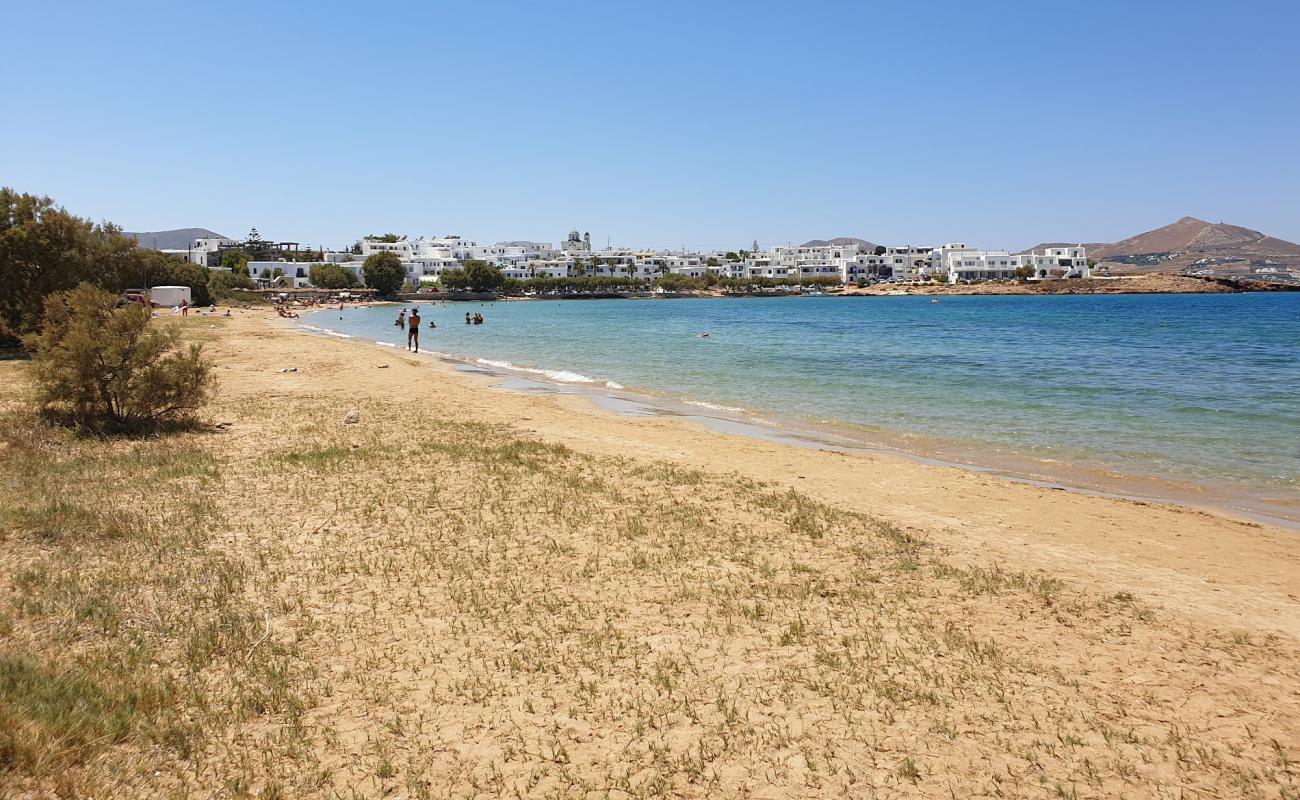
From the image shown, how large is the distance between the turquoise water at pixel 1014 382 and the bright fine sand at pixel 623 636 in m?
6.01

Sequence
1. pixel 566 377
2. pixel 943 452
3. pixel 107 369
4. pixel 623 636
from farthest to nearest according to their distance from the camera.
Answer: pixel 566 377 < pixel 943 452 < pixel 107 369 < pixel 623 636

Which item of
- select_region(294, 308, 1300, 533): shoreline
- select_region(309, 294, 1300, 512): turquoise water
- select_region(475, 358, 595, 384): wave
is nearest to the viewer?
select_region(294, 308, 1300, 533): shoreline

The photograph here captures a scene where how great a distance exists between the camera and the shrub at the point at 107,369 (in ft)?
42.2

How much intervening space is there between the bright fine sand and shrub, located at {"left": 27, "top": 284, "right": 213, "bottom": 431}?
186 centimetres

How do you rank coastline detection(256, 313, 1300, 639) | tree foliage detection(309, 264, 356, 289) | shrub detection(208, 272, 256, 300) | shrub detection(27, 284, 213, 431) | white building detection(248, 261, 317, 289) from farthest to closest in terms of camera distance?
white building detection(248, 261, 317, 289) → tree foliage detection(309, 264, 356, 289) → shrub detection(208, 272, 256, 300) → shrub detection(27, 284, 213, 431) → coastline detection(256, 313, 1300, 639)

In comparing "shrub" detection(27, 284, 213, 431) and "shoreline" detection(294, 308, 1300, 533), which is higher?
"shrub" detection(27, 284, 213, 431)

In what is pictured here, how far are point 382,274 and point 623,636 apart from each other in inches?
5452

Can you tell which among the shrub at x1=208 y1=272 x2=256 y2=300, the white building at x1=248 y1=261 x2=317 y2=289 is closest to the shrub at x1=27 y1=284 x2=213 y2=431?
the shrub at x1=208 y1=272 x2=256 y2=300

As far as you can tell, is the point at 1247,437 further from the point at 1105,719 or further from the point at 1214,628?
the point at 1105,719

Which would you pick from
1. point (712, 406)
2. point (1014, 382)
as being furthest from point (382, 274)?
point (1014, 382)

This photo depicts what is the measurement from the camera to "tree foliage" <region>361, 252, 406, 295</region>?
134 meters

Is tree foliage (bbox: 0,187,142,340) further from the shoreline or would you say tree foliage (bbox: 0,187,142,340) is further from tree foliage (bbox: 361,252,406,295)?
tree foliage (bbox: 361,252,406,295)

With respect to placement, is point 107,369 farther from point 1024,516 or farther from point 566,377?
point 566,377

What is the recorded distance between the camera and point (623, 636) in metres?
6.10
